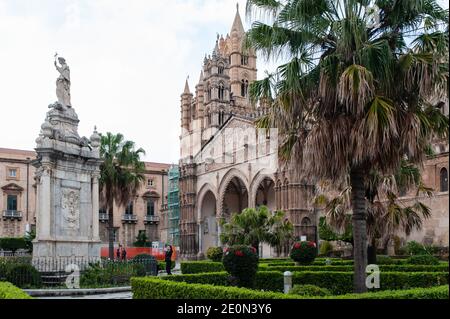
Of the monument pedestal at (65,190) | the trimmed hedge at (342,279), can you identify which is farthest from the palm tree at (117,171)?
the trimmed hedge at (342,279)

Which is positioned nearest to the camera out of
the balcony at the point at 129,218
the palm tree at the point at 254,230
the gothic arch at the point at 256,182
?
the palm tree at the point at 254,230

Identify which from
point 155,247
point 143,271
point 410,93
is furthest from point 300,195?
point 410,93

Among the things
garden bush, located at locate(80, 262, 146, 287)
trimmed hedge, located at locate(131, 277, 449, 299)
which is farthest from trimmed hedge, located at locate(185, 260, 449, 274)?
trimmed hedge, located at locate(131, 277, 449, 299)

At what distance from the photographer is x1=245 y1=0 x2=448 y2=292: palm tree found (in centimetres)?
1189

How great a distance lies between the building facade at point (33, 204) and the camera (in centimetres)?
6303

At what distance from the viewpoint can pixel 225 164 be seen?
63.8 m

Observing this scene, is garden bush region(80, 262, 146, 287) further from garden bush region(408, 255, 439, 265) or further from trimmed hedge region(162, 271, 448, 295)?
garden bush region(408, 255, 439, 265)

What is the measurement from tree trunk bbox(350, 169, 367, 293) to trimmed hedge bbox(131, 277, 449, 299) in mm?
2363

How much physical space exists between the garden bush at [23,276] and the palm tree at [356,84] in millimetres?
10456

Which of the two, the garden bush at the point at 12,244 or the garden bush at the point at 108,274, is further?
the garden bush at the point at 12,244

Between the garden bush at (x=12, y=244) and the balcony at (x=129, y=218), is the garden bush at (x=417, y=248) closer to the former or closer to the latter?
the garden bush at (x=12, y=244)

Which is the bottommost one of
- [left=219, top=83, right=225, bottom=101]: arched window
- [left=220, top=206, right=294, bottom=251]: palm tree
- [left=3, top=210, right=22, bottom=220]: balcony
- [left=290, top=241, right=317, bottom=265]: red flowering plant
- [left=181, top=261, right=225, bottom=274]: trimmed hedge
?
[left=181, top=261, right=225, bottom=274]: trimmed hedge

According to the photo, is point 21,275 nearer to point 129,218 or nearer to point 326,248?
point 326,248
